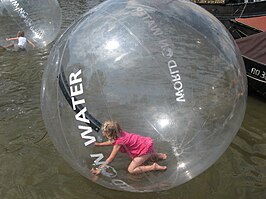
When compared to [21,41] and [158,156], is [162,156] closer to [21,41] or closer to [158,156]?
[158,156]

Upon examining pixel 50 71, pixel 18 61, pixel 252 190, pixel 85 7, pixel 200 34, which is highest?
pixel 200 34

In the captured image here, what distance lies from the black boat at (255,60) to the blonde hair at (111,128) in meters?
5.01

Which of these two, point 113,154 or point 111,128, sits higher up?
point 111,128

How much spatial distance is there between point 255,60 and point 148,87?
5.12m

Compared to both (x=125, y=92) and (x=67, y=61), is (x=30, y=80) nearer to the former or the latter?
(x=67, y=61)

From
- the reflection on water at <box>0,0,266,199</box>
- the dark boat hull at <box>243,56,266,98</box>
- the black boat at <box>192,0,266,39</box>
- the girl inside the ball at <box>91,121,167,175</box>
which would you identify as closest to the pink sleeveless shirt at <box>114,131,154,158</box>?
the girl inside the ball at <box>91,121,167,175</box>

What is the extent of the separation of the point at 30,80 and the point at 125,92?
19.7 feet

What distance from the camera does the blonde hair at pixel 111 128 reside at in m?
3.92

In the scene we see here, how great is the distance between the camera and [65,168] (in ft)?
19.0

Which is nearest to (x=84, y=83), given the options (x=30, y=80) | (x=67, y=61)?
(x=67, y=61)

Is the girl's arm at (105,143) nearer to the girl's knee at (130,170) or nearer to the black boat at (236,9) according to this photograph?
the girl's knee at (130,170)

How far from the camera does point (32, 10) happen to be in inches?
402

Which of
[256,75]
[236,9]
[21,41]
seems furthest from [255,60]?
[236,9]

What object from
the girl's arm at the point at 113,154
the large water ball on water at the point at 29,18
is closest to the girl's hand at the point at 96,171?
the girl's arm at the point at 113,154
